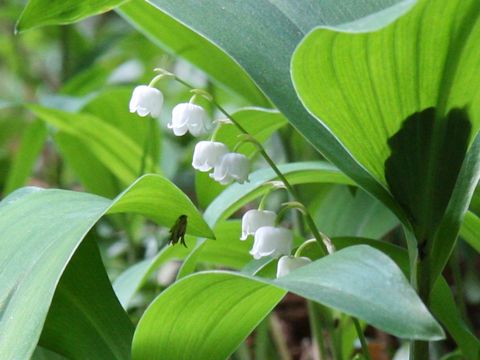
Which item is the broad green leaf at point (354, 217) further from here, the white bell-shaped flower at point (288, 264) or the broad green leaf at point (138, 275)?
the white bell-shaped flower at point (288, 264)

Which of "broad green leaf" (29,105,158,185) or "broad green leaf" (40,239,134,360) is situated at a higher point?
"broad green leaf" (40,239,134,360)

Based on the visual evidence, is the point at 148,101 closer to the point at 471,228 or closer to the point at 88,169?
the point at 471,228

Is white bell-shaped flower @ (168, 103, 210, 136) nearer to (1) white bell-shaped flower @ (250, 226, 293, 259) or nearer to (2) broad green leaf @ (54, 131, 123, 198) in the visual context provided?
(1) white bell-shaped flower @ (250, 226, 293, 259)

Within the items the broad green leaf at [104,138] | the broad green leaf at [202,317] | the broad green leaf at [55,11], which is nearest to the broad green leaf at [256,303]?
the broad green leaf at [202,317]

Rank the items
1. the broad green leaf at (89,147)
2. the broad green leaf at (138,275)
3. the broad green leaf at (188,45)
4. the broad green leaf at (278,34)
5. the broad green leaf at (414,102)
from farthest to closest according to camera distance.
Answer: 1. the broad green leaf at (89,147)
2. the broad green leaf at (188,45)
3. the broad green leaf at (138,275)
4. the broad green leaf at (278,34)
5. the broad green leaf at (414,102)

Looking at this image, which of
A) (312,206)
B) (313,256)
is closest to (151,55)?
(312,206)

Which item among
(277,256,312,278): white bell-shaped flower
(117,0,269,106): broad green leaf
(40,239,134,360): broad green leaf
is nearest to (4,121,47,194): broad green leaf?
(117,0,269,106): broad green leaf
